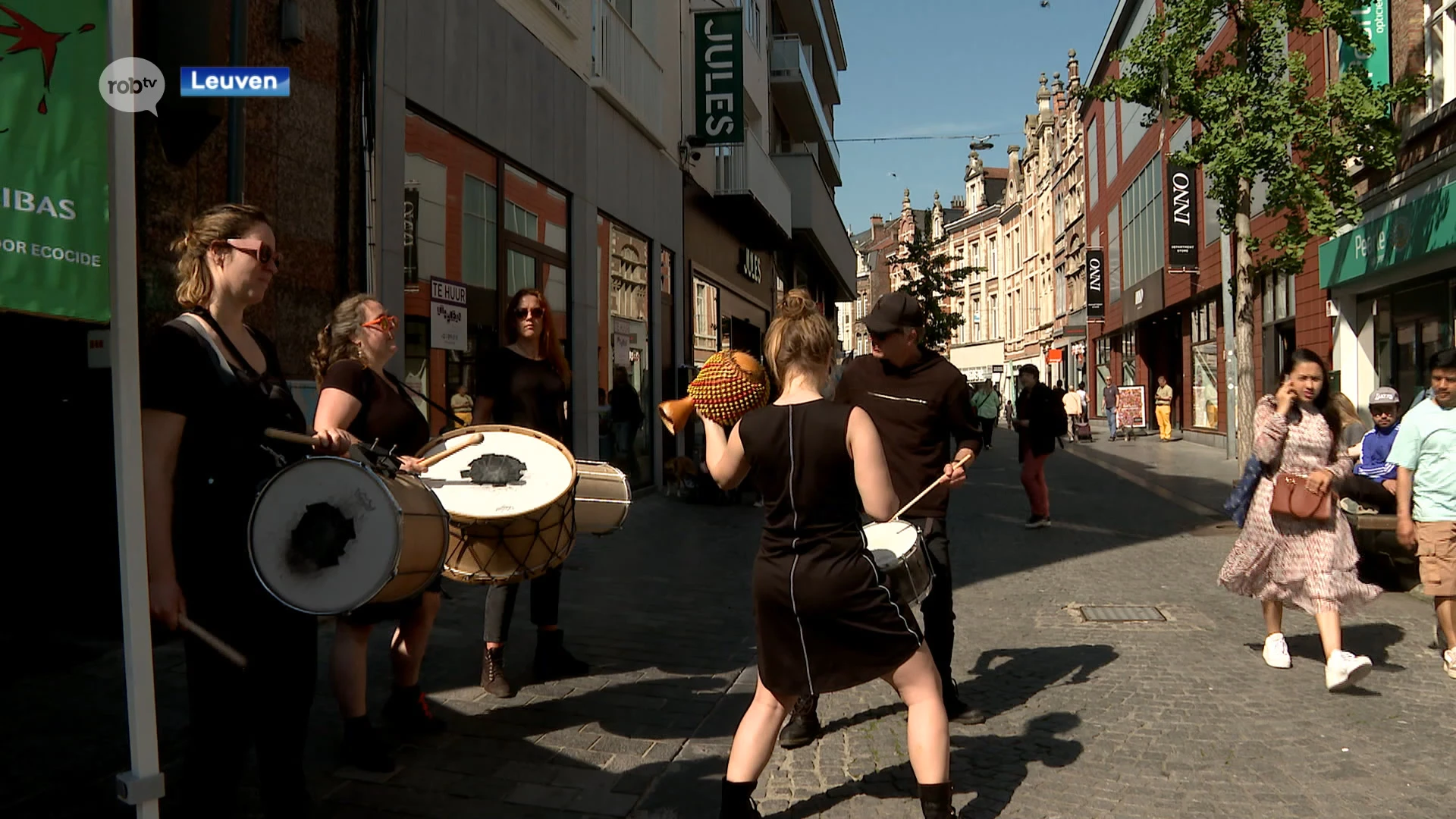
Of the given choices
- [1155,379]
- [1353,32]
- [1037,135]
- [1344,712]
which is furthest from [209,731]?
[1037,135]

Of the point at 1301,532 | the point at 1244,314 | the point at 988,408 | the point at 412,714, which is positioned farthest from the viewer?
the point at 988,408

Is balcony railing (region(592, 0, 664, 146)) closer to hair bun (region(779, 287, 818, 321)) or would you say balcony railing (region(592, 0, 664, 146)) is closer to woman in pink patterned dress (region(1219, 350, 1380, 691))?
woman in pink patterned dress (region(1219, 350, 1380, 691))

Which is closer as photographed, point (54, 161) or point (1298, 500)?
point (54, 161)

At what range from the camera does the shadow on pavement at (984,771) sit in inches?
155

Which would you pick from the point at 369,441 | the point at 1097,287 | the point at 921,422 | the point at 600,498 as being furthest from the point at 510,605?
the point at 1097,287

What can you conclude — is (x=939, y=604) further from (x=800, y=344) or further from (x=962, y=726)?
(x=800, y=344)

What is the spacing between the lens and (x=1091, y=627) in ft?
23.0

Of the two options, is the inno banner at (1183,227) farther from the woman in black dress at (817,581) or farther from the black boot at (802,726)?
the woman in black dress at (817,581)

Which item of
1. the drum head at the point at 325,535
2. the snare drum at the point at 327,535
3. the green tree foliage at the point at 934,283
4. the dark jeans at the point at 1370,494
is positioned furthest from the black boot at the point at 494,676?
the green tree foliage at the point at 934,283

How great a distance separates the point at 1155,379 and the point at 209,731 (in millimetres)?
38392

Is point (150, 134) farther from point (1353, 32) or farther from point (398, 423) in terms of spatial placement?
point (1353, 32)

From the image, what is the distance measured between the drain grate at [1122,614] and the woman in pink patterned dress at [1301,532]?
1.21 metres

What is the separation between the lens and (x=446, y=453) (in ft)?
13.6

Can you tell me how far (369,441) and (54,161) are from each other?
167 centimetres
